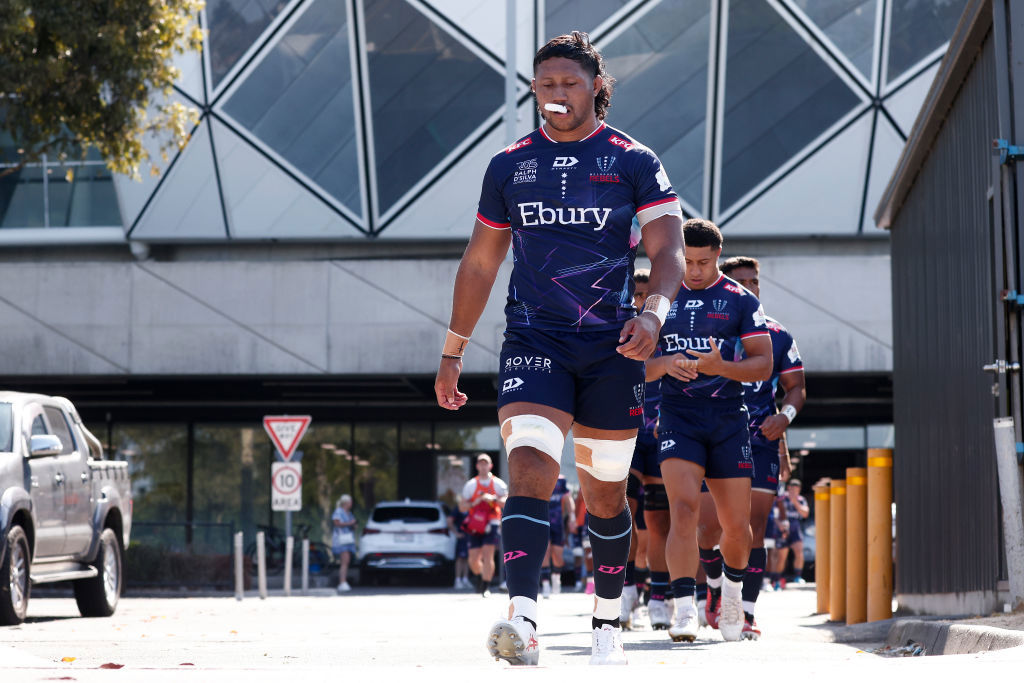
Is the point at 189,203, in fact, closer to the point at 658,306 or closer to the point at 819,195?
the point at 819,195

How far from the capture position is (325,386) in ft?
100

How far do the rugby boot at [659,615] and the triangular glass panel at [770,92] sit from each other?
62.2ft

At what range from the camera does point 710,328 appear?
852 cm

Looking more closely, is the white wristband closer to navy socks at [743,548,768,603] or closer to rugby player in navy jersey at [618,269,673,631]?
navy socks at [743,548,768,603]

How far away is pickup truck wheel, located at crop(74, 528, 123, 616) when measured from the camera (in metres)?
13.0

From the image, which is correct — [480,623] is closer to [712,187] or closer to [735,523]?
[735,523]

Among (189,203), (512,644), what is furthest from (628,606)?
(189,203)

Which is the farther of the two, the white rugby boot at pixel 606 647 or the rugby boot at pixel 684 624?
the rugby boot at pixel 684 624

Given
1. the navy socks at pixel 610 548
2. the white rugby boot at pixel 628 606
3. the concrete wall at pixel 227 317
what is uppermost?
the concrete wall at pixel 227 317

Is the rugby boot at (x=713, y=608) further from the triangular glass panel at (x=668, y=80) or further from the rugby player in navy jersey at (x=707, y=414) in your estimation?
the triangular glass panel at (x=668, y=80)

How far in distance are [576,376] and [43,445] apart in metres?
7.04

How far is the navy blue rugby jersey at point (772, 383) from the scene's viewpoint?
958cm

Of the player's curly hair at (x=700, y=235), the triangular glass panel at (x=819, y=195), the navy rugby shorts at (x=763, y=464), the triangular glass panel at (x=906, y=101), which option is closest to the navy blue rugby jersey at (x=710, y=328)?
the player's curly hair at (x=700, y=235)

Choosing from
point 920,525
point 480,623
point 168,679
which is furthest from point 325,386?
point 168,679
